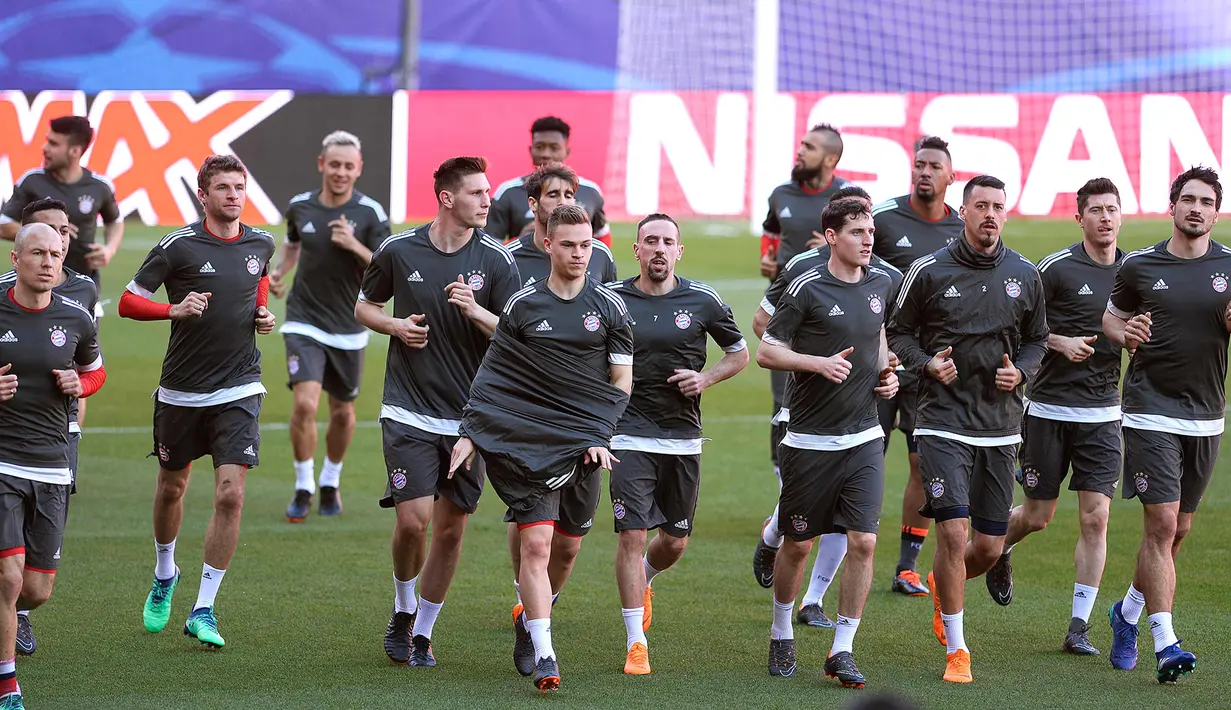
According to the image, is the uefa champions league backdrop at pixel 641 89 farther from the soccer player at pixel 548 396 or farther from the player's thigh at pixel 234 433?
the soccer player at pixel 548 396

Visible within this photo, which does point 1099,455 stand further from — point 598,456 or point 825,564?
point 598,456

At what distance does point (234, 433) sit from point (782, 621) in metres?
3.03

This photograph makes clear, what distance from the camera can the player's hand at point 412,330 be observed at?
7.74m

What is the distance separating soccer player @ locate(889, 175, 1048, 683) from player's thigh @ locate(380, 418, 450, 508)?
2.33 m

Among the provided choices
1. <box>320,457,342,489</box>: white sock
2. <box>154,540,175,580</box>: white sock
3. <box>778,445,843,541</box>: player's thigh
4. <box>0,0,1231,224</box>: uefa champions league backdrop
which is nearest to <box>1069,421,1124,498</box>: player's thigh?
<box>778,445,843,541</box>: player's thigh

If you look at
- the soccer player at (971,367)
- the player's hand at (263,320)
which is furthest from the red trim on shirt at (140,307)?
the soccer player at (971,367)

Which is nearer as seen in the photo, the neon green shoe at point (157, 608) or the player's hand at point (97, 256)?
the neon green shoe at point (157, 608)

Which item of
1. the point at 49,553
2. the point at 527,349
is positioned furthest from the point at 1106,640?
the point at 49,553

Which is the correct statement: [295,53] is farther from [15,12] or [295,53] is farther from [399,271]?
[399,271]

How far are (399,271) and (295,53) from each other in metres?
26.5

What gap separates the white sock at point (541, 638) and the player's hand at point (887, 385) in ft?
6.39

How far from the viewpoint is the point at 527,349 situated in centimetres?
738

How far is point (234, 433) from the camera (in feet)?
27.1

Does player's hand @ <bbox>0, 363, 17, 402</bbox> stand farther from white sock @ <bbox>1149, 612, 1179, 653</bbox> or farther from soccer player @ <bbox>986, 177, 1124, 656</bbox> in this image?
white sock @ <bbox>1149, 612, 1179, 653</bbox>
